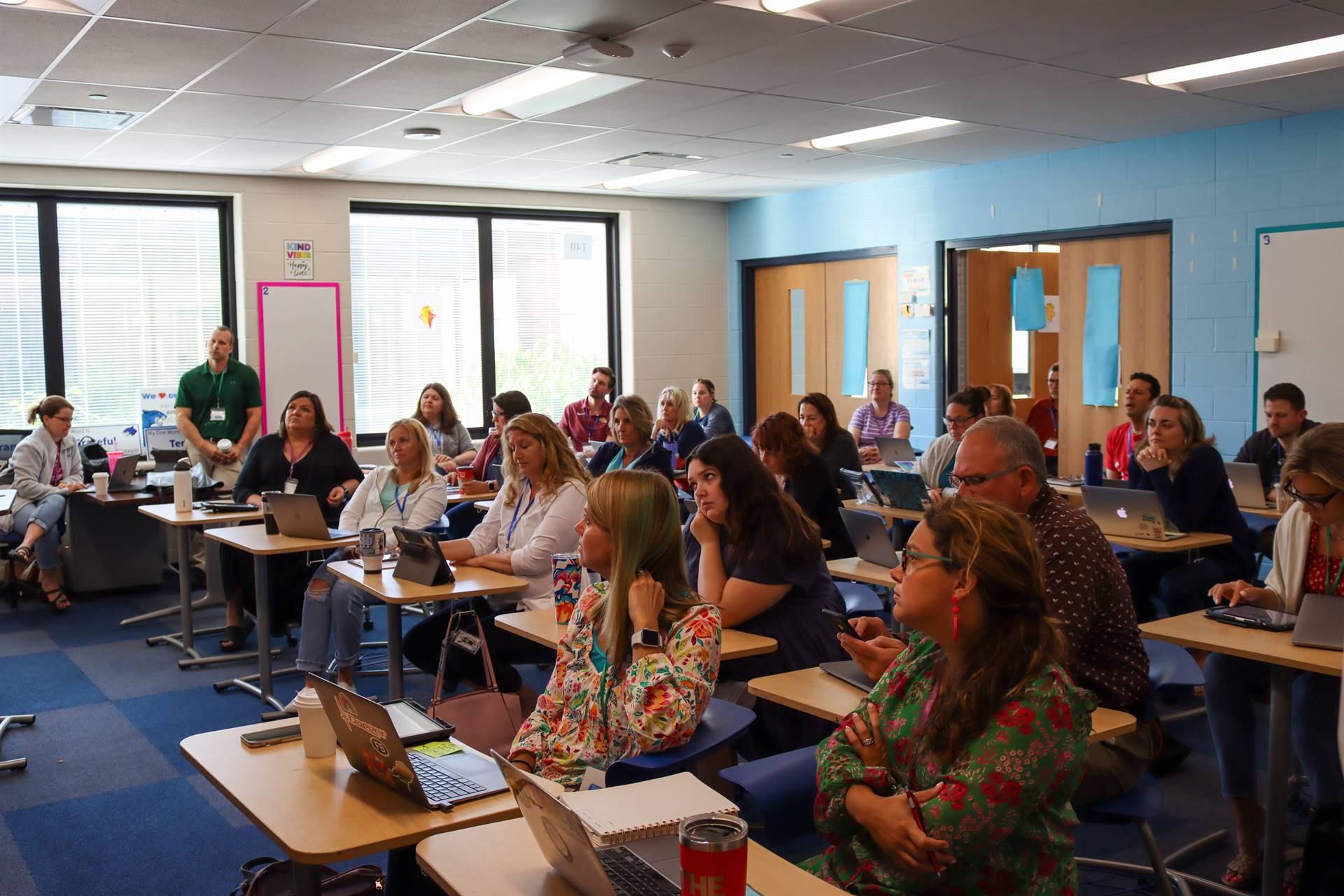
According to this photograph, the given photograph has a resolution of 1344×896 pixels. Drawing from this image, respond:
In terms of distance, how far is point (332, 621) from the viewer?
500cm

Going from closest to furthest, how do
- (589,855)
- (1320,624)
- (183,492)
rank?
(589,855), (1320,624), (183,492)

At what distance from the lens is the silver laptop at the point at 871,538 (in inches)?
170

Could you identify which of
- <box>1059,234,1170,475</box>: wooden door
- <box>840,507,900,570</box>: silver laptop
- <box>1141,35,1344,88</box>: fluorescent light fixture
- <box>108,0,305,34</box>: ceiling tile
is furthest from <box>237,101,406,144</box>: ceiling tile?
<box>1059,234,1170,475</box>: wooden door

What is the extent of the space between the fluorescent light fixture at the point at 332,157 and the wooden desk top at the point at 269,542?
329 centimetres

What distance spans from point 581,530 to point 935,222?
6755mm

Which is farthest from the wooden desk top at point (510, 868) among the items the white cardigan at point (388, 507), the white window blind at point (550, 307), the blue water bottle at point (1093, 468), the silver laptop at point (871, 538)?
the white window blind at point (550, 307)

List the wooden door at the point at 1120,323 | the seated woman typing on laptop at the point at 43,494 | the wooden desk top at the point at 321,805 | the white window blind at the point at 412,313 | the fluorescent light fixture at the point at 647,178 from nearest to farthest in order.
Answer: the wooden desk top at the point at 321,805
the seated woman typing on laptop at the point at 43,494
the wooden door at the point at 1120,323
the fluorescent light fixture at the point at 647,178
the white window blind at the point at 412,313

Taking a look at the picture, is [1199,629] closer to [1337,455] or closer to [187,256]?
[1337,455]

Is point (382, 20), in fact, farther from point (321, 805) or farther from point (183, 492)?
point (321, 805)

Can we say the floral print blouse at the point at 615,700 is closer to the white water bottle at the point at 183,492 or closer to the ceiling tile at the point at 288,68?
the ceiling tile at the point at 288,68

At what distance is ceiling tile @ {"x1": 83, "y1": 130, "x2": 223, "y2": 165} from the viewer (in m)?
7.16

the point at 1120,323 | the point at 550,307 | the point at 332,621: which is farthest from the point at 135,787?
the point at 550,307

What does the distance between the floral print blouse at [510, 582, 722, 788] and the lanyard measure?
6.35 ft

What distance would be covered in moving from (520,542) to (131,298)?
577 centimetres
